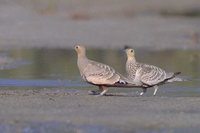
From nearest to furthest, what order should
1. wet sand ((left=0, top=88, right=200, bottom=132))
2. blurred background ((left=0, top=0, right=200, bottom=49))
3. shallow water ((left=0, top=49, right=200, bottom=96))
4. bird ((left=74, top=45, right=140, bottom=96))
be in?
wet sand ((left=0, top=88, right=200, bottom=132)) < bird ((left=74, top=45, right=140, bottom=96)) < shallow water ((left=0, top=49, right=200, bottom=96)) < blurred background ((left=0, top=0, right=200, bottom=49))

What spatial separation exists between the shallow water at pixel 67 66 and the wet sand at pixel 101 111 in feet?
7.05

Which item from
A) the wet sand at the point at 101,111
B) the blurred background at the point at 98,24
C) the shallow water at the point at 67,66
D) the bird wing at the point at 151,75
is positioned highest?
the blurred background at the point at 98,24

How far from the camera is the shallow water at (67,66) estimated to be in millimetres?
18641

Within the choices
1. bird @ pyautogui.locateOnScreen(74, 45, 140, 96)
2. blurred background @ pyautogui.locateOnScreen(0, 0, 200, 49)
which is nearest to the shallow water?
bird @ pyautogui.locateOnScreen(74, 45, 140, 96)

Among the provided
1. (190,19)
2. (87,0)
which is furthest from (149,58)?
(87,0)

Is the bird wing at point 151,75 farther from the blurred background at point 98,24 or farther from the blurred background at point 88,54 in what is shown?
the blurred background at point 98,24

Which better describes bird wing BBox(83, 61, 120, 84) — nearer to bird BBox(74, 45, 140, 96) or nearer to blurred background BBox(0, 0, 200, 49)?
bird BBox(74, 45, 140, 96)

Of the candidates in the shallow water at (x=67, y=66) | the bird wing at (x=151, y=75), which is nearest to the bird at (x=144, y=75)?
the bird wing at (x=151, y=75)

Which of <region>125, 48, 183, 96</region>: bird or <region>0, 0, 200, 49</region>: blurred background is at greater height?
<region>0, 0, 200, 49</region>: blurred background

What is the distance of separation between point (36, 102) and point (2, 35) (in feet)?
57.3

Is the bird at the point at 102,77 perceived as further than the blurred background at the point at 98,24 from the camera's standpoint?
No

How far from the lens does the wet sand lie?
12688 mm

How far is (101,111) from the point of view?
13836mm

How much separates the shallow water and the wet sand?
215cm
